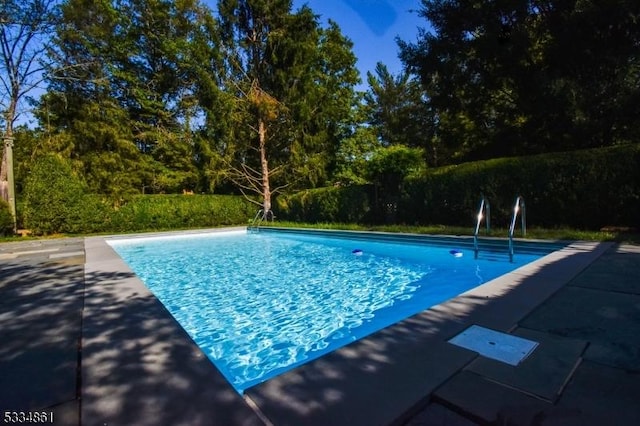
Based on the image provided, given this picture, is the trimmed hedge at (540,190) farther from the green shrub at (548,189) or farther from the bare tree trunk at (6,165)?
the bare tree trunk at (6,165)

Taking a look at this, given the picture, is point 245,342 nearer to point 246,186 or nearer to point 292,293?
point 292,293

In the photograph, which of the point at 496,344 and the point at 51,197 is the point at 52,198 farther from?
the point at 496,344

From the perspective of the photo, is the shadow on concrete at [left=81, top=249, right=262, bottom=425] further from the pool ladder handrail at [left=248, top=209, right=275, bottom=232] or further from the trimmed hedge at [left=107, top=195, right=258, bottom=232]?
the pool ladder handrail at [left=248, top=209, right=275, bottom=232]

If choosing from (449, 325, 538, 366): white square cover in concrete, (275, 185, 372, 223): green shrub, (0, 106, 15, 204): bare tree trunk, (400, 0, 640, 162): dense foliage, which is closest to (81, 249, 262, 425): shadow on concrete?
(449, 325, 538, 366): white square cover in concrete

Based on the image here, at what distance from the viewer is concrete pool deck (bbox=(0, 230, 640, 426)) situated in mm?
1420

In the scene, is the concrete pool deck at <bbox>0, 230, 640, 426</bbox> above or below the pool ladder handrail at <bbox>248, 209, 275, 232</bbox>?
below

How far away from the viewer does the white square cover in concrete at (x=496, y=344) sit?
186 centimetres

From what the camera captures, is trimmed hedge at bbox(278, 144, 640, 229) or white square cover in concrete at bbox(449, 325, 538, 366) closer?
white square cover in concrete at bbox(449, 325, 538, 366)

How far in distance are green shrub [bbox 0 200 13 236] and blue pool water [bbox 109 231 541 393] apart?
21.7 ft

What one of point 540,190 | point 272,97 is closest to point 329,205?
point 272,97

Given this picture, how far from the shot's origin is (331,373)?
1.75 meters

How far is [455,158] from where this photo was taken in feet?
56.7

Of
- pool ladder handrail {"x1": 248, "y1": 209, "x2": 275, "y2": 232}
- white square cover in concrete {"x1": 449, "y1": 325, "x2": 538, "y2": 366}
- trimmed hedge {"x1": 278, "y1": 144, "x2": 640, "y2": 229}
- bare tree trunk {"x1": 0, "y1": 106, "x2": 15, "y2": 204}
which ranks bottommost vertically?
white square cover in concrete {"x1": 449, "y1": 325, "x2": 538, "y2": 366}

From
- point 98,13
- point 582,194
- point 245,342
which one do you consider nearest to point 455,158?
point 582,194
